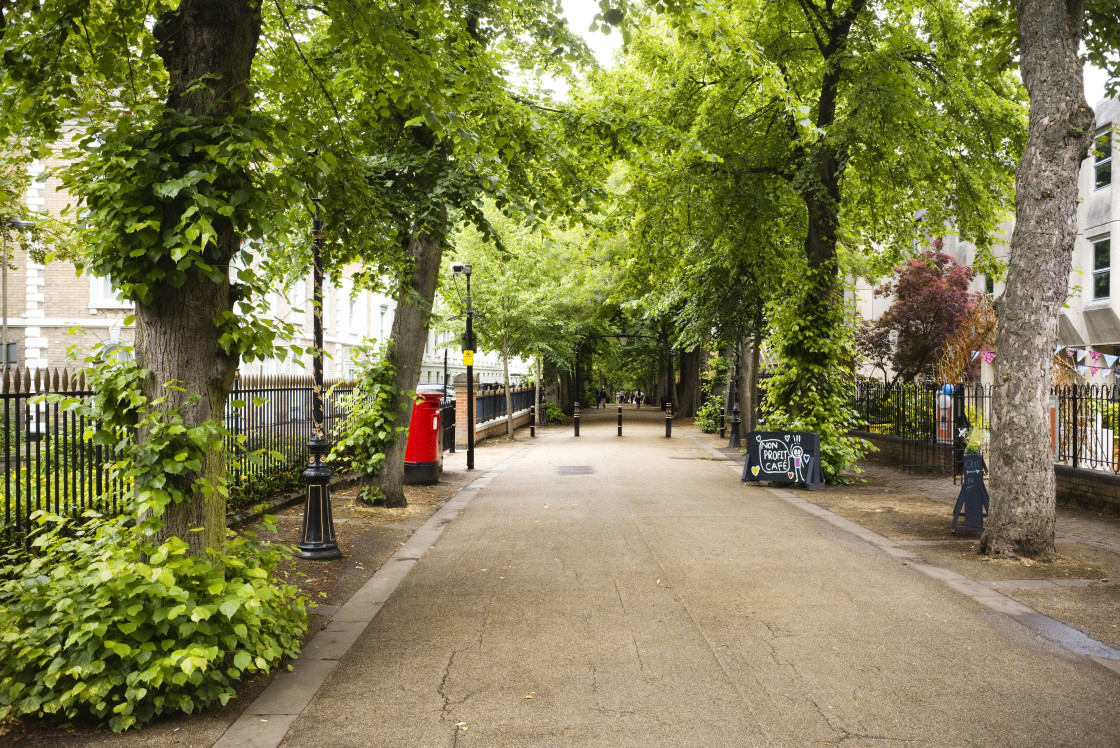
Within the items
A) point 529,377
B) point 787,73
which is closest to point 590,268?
point 529,377

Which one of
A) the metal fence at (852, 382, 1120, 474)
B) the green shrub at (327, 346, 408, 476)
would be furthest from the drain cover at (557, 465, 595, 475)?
the green shrub at (327, 346, 408, 476)

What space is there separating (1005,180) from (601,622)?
13892 mm

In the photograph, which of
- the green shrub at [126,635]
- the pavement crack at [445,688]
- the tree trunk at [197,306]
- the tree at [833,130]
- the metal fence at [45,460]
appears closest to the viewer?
the green shrub at [126,635]

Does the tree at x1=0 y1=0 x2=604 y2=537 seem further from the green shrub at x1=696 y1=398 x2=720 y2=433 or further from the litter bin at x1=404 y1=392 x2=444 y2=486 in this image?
the green shrub at x1=696 y1=398 x2=720 y2=433

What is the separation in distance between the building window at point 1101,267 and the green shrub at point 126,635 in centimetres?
2688

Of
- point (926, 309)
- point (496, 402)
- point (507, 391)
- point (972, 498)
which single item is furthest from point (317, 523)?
point (926, 309)

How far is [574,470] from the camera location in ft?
57.9

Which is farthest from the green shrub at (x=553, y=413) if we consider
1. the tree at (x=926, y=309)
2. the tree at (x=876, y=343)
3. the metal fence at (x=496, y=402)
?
the tree at (x=926, y=309)

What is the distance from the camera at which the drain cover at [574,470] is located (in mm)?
17089

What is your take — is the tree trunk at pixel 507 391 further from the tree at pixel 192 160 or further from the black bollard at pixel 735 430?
the tree at pixel 192 160

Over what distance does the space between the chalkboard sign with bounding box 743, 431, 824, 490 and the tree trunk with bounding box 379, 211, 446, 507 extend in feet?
20.6

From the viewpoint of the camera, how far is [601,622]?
20.0 feet

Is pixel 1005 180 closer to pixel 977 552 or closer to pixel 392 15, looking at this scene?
pixel 977 552

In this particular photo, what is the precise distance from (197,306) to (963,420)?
12.9m
